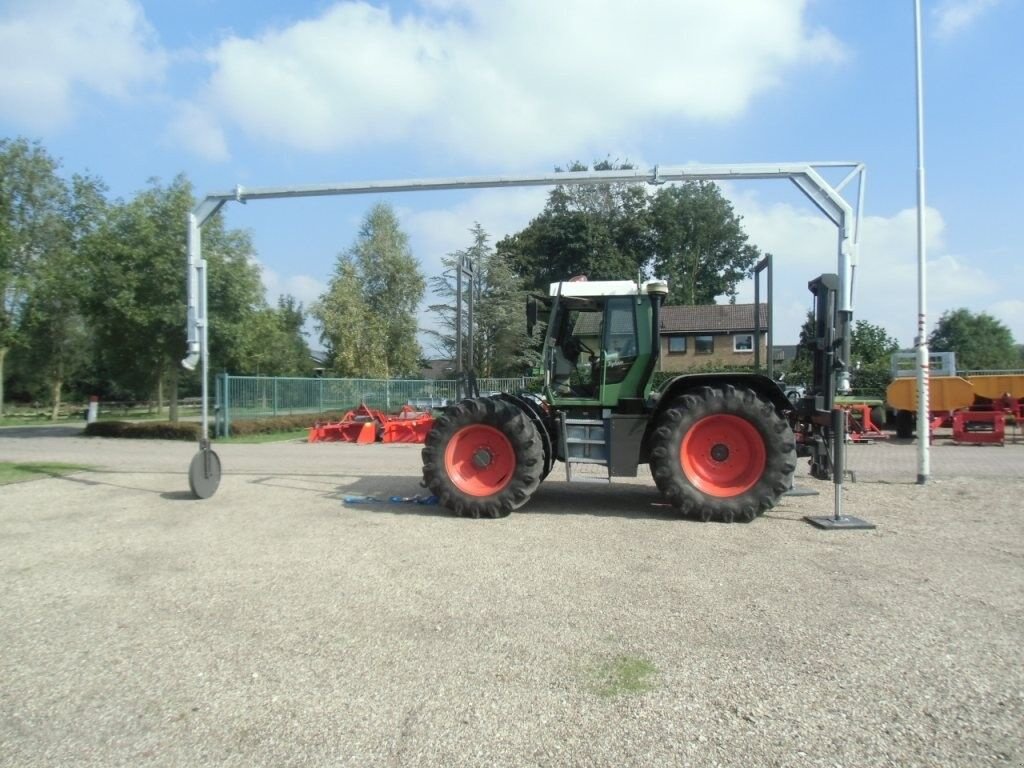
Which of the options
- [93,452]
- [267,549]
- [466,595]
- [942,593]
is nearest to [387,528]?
[267,549]

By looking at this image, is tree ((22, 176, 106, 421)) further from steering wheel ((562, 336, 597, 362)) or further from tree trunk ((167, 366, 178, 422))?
steering wheel ((562, 336, 597, 362))

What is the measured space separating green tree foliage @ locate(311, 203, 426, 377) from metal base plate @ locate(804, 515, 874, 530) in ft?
115

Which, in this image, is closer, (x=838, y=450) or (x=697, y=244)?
(x=838, y=450)

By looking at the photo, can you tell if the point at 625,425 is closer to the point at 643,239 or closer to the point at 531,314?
the point at 531,314

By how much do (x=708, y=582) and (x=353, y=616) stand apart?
8.73ft

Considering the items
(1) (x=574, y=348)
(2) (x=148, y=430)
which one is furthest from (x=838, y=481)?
(2) (x=148, y=430)

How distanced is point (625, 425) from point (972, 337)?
2298 inches

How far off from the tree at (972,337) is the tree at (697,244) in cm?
1610

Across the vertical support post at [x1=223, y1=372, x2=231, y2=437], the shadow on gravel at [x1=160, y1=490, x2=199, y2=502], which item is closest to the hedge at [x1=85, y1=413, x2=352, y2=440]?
the vertical support post at [x1=223, y1=372, x2=231, y2=437]

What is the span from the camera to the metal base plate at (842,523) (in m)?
7.29

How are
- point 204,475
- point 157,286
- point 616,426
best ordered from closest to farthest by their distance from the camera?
1. point 616,426
2. point 204,475
3. point 157,286

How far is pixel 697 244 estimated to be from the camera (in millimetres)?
56500

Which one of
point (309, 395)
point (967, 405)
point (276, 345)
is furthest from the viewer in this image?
point (276, 345)

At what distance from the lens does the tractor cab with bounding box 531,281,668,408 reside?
839 cm
